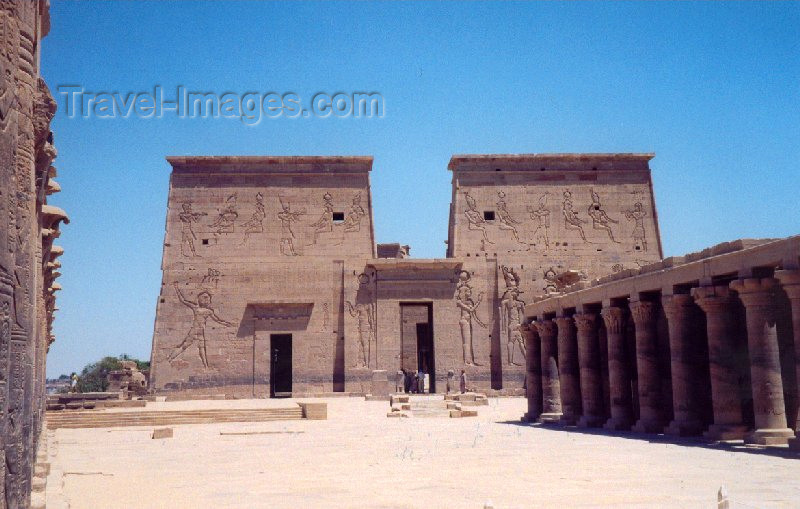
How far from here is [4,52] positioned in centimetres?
405

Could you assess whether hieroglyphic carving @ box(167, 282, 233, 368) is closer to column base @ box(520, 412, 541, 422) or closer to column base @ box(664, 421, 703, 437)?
column base @ box(520, 412, 541, 422)

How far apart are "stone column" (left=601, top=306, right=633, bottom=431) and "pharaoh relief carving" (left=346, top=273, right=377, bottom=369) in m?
14.7

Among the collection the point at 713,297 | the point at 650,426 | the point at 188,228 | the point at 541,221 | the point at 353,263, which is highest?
the point at 541,221

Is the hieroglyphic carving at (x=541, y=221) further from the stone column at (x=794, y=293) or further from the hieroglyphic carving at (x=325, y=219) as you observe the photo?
the stone column at (x=794, y=293)

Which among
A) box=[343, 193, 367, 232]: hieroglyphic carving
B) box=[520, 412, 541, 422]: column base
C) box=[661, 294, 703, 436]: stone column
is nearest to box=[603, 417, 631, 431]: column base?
box=[661, 294, 703, 436]: stone column

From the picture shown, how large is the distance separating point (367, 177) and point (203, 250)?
22.7 feet

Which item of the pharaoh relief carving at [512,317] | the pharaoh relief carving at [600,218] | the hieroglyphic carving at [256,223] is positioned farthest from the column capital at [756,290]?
the hieroglyphic carving at [256,223]

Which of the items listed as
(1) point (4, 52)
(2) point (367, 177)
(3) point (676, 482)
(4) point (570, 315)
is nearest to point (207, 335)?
(2) point (367, 177)

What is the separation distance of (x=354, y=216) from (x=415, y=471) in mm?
21465

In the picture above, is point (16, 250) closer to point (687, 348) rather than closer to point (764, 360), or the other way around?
point (764, 360)

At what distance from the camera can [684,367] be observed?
480 inches

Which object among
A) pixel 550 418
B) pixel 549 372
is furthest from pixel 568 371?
pixel 550 418

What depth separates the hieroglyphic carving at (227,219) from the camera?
95.5ft

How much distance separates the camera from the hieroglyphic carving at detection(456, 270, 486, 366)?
28.2 meters
